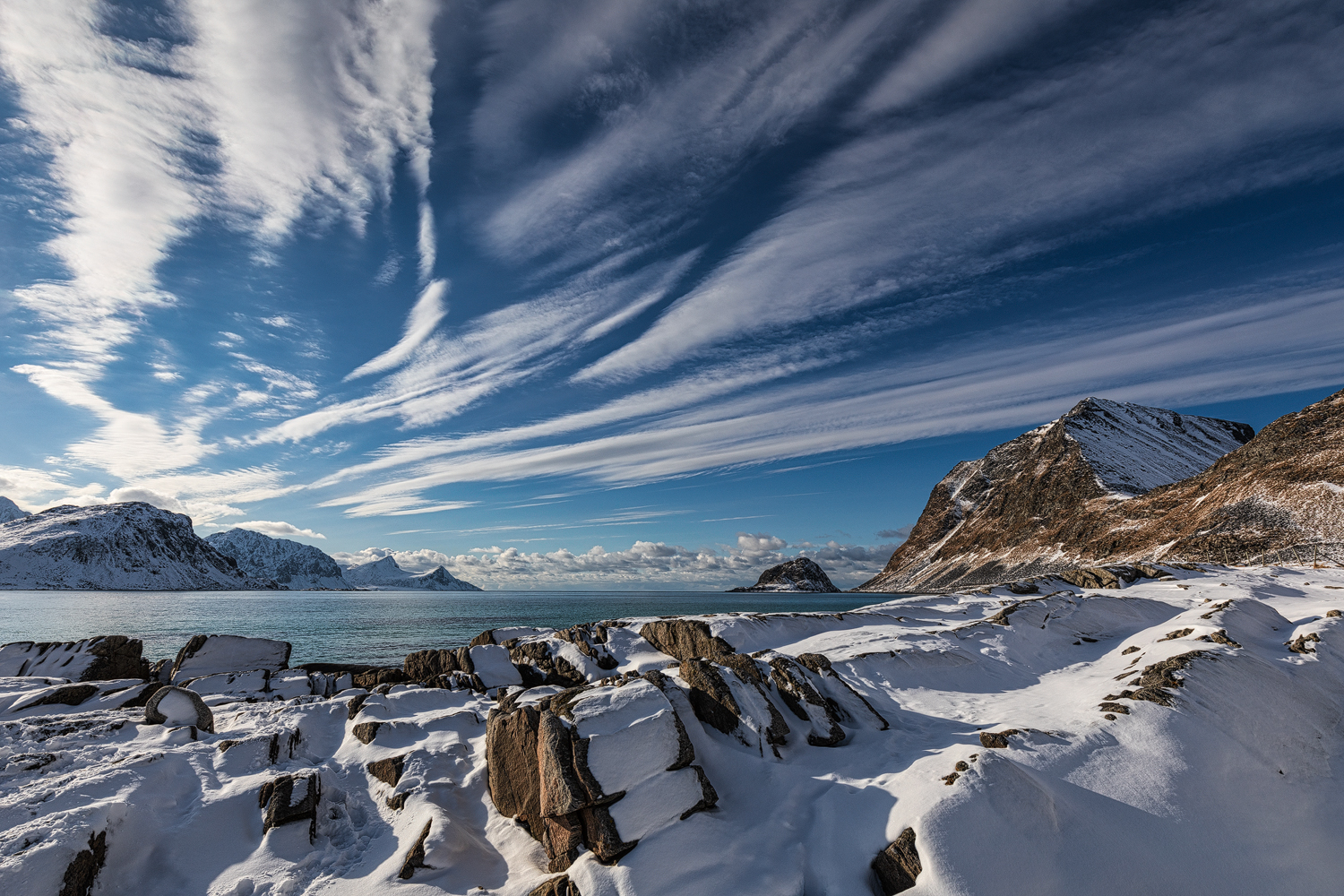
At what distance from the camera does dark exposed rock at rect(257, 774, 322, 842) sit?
10273mm

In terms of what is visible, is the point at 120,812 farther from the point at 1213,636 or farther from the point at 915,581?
the point at 915,581

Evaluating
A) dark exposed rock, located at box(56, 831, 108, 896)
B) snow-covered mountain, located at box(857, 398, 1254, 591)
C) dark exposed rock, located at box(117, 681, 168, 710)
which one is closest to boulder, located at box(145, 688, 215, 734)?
dark exposed rock, located at box(117, 681, 168, 710)

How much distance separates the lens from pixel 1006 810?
8.52m

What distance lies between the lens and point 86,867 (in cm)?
855

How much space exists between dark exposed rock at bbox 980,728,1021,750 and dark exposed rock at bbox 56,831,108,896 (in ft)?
50.1

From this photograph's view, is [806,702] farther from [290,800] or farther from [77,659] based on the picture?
[77,659]

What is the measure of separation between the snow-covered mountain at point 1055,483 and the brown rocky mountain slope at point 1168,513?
0.47 metres

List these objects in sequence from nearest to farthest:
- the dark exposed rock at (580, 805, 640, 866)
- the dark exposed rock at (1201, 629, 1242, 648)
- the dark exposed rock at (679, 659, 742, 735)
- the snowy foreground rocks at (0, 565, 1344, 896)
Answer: the snowy foreground rocks at (0, 565, 1344, 896), the dark exposed rock at (580, 805, 640, 866), the dark exposed rock at (679, 659, 742, 735), the dark exposed rock at (1201, 629, 1242, 648)

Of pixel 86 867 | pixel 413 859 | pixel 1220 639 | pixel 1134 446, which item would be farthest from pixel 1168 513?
pixel 86 867

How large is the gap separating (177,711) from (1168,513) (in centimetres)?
13394

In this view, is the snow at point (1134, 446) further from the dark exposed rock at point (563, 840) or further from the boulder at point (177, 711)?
the boulder at point (177, 711)

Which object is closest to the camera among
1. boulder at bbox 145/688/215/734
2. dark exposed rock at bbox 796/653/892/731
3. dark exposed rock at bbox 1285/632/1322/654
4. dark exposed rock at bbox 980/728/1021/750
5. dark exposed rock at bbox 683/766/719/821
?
dark exposed rock at bbox 683/766/719/821

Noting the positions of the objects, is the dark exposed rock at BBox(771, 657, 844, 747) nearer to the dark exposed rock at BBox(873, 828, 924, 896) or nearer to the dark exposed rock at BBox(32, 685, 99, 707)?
the dark exposed rock at BBox(873, 828, 924, 896)

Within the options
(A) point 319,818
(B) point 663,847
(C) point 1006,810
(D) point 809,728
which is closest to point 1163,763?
(C) point 1006,810
